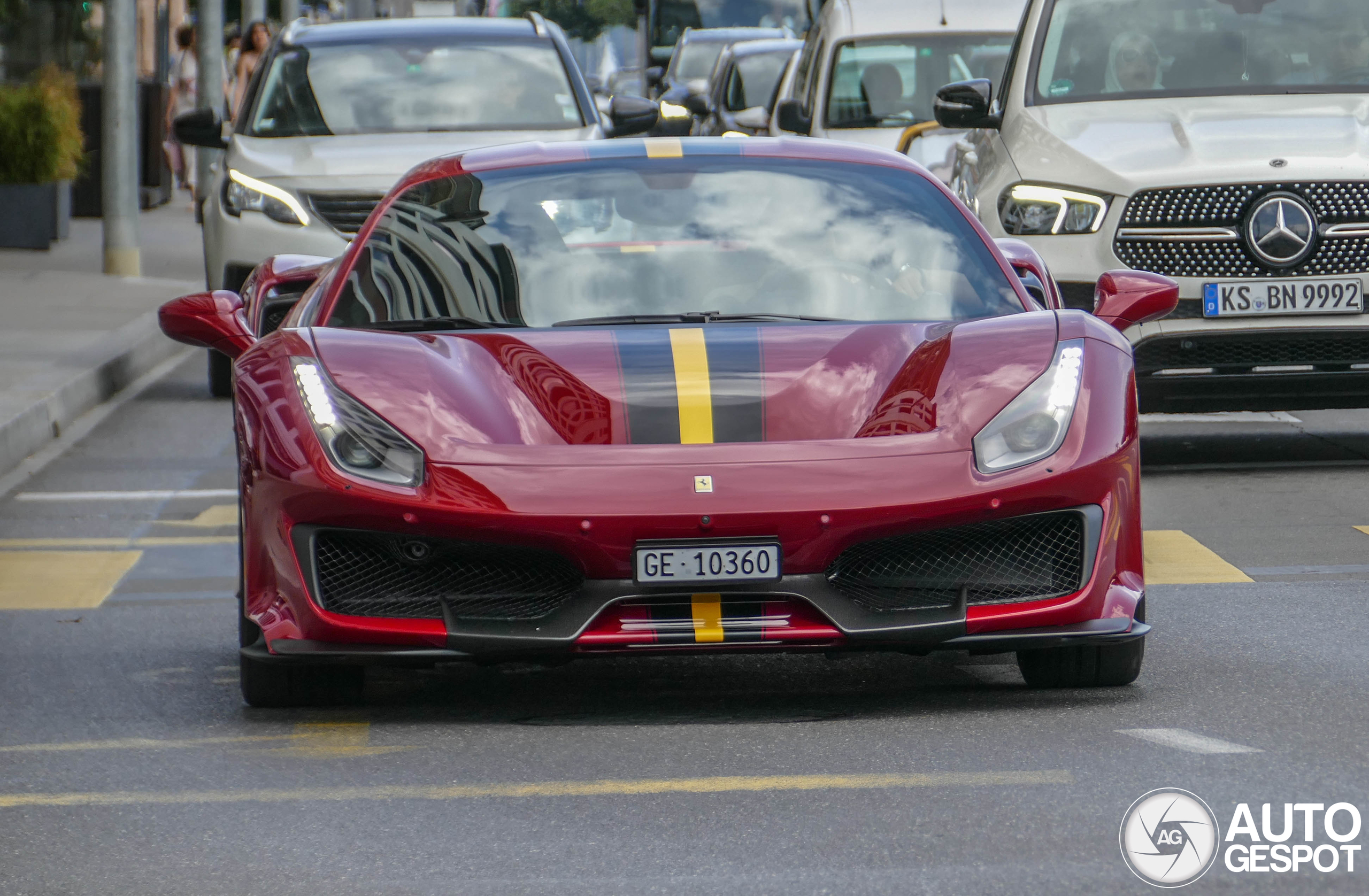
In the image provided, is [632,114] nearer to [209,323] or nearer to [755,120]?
[755,120]

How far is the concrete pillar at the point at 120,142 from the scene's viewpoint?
17.9 metres

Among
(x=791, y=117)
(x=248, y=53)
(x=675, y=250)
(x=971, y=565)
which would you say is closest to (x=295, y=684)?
(x=675, y=250)

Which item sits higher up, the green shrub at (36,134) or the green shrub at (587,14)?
the green shrub at (36,134)

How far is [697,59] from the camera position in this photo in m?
36.7

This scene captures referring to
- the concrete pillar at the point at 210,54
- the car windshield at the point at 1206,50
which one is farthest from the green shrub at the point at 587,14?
the car windshield at the point at 1206,50

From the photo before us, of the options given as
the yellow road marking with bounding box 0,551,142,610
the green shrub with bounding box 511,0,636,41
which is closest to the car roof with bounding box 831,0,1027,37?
the yellow road marking with bounding box 0,551,142,610

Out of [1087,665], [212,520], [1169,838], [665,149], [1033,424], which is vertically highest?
[665,149]

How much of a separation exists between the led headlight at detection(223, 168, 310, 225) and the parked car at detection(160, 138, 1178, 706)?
6.58 m

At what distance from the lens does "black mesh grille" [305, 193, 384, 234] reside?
12.3 metres

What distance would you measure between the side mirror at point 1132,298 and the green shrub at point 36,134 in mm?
15592

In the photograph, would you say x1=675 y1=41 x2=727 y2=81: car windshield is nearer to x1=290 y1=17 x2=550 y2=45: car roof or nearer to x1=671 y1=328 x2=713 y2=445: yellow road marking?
x1=290 y1=17 x2=550 y2=45: car roof

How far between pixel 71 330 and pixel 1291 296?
26.3ft

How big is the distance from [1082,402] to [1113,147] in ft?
14.1

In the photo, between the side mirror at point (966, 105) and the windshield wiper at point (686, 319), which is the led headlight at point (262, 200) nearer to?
the side mirror at point (966, 105)
